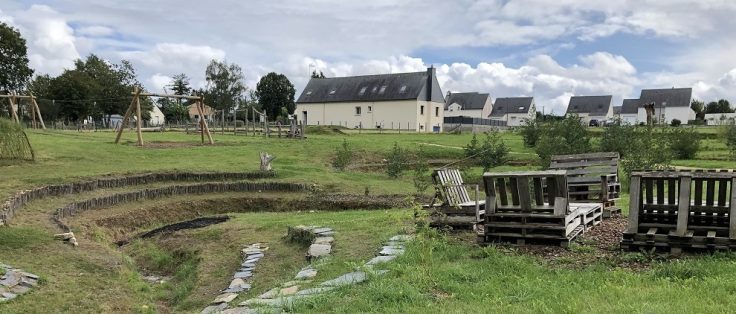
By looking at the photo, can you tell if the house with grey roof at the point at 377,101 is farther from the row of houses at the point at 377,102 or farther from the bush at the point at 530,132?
the bush at the point at 530,132

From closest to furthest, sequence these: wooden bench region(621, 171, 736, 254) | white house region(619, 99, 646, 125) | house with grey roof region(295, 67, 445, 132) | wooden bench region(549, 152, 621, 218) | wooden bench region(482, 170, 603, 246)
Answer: wooden bench region(621, 171, 736, 254), wooden bench region(482, 170, 603, 246), wooden bench region(549, 152, 621, 218), house with grey roof region(295, 67, 445, 132), white house region(619, 99, 646, 125)

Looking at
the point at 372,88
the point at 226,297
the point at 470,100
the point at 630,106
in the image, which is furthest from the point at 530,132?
the point at 630,106

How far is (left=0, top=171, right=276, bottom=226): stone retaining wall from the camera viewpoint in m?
10.3

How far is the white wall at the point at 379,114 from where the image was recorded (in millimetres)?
58906

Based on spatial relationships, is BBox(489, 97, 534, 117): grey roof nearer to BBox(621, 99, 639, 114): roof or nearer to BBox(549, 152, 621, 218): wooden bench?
BBox(621, 99, 639, 114): roof

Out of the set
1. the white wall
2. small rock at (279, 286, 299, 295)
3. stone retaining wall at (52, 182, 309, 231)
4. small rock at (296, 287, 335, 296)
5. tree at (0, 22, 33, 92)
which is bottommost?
stone retaining wall at (52, 182, 309, 231)

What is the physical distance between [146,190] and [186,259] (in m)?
5.26

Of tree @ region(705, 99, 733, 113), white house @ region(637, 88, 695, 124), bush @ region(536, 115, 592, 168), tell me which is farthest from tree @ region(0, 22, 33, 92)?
tree @ region(705, 99, 733, 113)

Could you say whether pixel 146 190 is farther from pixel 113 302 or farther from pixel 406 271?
pixel 406 271

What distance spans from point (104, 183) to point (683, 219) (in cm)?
1264

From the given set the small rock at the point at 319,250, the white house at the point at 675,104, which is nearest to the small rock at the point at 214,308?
the small rock at the point at 319,250

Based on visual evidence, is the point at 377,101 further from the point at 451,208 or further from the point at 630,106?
the point at 630,106

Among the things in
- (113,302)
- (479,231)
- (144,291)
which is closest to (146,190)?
(144,291)

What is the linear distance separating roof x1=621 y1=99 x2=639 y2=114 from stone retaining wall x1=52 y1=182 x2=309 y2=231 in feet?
294
